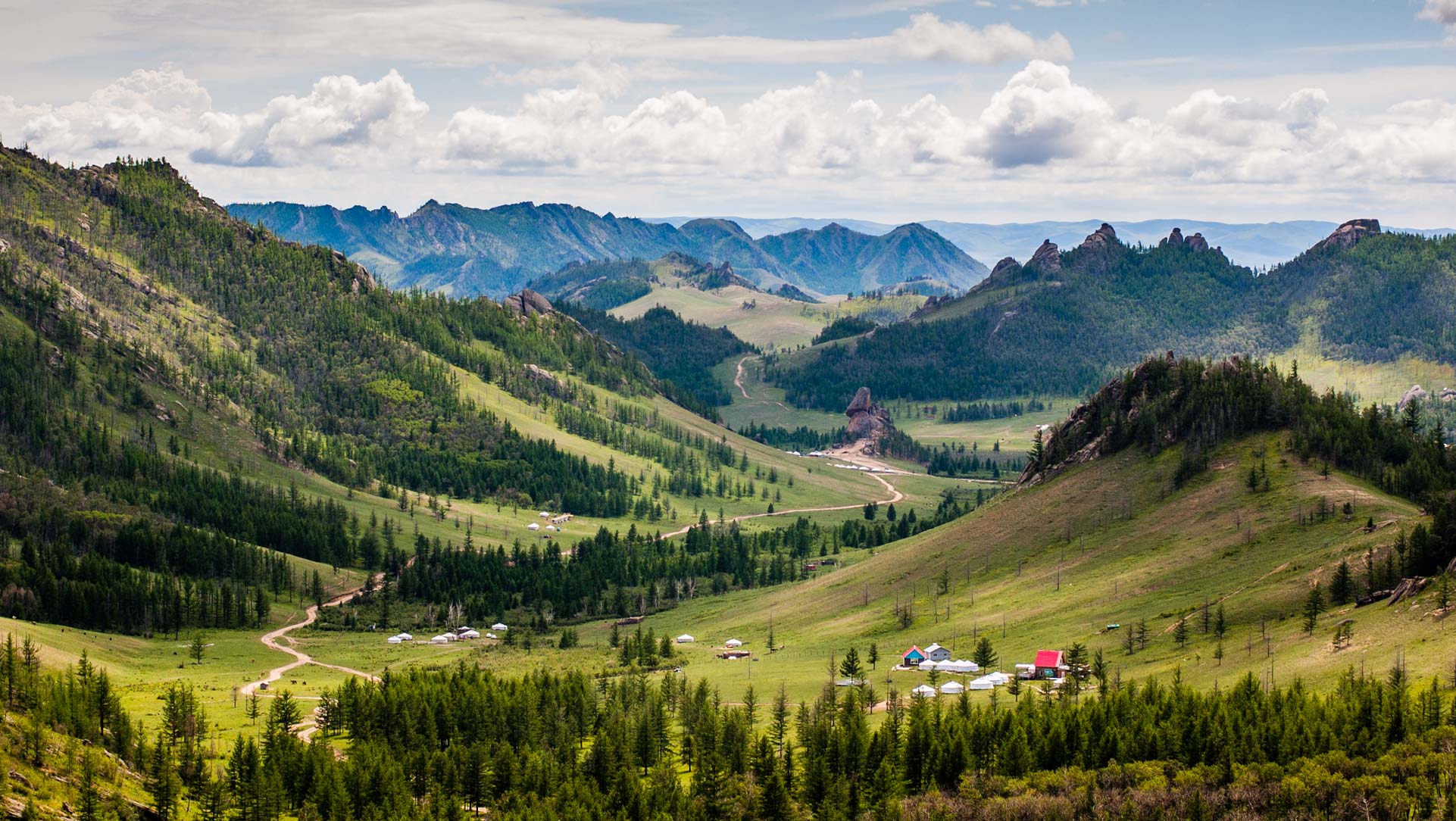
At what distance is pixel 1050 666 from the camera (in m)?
178

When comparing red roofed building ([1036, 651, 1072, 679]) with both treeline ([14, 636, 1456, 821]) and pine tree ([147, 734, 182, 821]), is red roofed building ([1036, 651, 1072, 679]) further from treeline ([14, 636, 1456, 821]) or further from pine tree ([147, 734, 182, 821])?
pine tree ([147, 734, 182, 821])

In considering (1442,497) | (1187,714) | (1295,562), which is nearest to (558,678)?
(1187,714)

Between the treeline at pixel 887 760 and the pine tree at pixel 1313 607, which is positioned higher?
the pine tree at pixel 1313 607

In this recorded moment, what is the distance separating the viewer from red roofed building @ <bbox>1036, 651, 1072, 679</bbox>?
6959 inches

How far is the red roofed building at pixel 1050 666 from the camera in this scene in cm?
17675

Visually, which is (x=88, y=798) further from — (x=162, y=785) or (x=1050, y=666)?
(x=1050, y=666)

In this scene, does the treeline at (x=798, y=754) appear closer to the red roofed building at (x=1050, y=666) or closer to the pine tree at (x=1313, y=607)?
the red roofed building at (x=1050, y=666)

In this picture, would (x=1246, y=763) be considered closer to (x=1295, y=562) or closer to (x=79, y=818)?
(x=1295, y=562)

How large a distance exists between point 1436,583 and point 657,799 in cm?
9729

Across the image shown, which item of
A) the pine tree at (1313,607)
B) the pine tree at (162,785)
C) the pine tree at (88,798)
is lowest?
the pine tree at (162,785)

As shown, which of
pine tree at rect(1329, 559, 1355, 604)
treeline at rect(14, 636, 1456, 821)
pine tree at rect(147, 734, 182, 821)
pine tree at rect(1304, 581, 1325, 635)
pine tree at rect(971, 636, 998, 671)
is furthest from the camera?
pine tree at rect(971, 636, 998, 671)

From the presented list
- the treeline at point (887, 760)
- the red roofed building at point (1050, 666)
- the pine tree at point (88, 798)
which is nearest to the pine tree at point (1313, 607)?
the treeline at point (887, 760)

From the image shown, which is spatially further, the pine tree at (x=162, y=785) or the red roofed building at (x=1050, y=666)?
the red roofed building at (x=1050, y=666)

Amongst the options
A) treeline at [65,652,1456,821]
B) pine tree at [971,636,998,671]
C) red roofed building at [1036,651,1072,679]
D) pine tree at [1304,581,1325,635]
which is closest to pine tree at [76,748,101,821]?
treeline at [65,652,1456,821]
